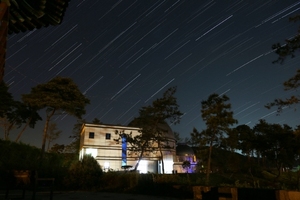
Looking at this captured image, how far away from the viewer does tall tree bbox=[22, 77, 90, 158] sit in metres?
26.0

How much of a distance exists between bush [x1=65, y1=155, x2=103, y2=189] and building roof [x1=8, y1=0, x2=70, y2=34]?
13476mm

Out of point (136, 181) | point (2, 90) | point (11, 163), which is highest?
point (2, 90)

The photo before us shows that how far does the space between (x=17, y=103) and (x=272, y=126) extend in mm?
30330

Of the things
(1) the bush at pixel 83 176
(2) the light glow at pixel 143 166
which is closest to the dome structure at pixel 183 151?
(2) the light glow at pixel 143 166

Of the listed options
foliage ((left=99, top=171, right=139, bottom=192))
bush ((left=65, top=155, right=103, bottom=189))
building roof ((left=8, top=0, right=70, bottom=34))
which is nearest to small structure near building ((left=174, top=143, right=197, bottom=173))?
foliage ((left=99, top=171, right=139, bottom=192))

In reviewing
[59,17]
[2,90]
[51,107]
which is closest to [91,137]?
[51,107]

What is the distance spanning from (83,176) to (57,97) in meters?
13.7

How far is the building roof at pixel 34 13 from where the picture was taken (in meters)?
2.79

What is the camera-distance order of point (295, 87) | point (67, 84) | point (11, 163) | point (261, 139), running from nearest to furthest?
point (295, 87) < point (11, 163) < point (261, 139) < point (67, 84)

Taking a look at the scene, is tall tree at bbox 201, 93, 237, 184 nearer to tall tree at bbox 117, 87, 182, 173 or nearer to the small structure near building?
tall tree at bbox 117, 87, 182, 173

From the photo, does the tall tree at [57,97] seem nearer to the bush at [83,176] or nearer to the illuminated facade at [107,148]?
the illuminated facade at [107,148]

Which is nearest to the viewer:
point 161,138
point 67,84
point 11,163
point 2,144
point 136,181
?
point 136,181

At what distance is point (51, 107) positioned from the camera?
27.2m

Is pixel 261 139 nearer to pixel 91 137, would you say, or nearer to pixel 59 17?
pixel 91 137
